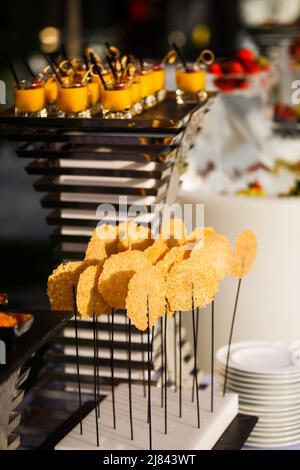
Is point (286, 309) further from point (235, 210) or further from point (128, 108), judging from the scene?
point (128, 108)

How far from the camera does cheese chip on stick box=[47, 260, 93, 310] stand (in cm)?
255

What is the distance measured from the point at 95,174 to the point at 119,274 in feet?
2.81

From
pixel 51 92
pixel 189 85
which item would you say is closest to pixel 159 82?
pixel 189 85

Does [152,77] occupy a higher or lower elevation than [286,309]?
higher

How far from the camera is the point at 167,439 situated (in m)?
2.57

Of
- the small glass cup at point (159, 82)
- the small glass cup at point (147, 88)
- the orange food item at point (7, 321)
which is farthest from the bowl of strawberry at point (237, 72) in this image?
the orange food item at point (7, 321)

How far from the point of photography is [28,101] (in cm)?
314

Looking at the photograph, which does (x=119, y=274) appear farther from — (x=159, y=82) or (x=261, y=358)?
(x=159, y=82)

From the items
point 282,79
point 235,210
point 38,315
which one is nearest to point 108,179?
point 235,210

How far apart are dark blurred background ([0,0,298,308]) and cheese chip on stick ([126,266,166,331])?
5.31 m

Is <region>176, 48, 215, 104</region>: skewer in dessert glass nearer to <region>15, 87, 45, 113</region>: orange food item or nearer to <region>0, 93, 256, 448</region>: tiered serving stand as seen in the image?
<region>0, 93, 256, 448</region>: tiered serving stand

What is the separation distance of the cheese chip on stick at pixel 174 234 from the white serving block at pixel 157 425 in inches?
16.8

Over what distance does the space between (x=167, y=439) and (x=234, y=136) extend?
11.6 ft

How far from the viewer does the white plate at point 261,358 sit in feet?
10.0
